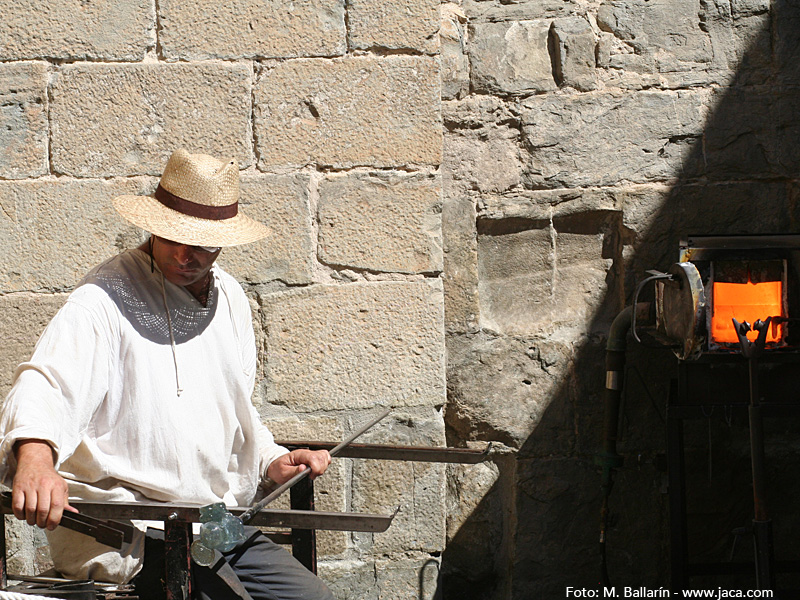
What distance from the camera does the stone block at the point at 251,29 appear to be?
3.10m

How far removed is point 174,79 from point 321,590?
181cm

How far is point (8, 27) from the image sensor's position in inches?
121

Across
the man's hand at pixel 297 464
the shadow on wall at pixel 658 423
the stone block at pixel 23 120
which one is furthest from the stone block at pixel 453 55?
the man's hand at pixel 297 464

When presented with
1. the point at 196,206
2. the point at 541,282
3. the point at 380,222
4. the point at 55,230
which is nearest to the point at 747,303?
the point at 541,282

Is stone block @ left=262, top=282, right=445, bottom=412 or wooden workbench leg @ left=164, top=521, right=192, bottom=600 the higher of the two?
stone block @ left=262, top=282, right=445, bottom=412

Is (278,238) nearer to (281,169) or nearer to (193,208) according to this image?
(281,169)

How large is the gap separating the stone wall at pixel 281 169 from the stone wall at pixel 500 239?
11 millimetres

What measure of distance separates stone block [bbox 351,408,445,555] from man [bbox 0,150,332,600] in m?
0.68

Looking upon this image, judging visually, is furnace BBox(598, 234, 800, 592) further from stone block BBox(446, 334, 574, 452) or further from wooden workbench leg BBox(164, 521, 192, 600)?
wooden workbench leg BBox(164, 521, 192, 600)

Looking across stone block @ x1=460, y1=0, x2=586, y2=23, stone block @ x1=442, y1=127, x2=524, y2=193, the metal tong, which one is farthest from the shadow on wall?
the metal tong

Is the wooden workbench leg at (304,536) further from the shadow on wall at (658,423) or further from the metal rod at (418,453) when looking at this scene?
the shadow on wall at (658,423)

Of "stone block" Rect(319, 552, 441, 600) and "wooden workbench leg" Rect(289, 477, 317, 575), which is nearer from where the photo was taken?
"wooden workbench leg" Rect(289, 477, 317, 575)

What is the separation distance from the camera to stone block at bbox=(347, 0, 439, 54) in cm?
313

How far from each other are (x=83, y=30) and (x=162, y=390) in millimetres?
1469
